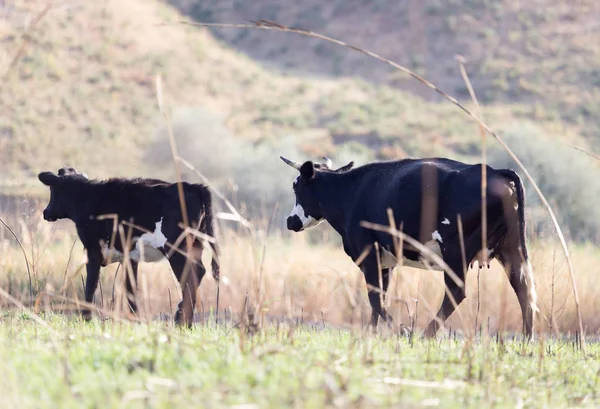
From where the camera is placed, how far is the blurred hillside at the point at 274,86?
4403 centimetres

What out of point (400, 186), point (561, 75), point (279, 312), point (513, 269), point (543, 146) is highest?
point (561, 75)

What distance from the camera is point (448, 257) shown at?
10.1 meters

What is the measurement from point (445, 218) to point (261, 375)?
5.19 m

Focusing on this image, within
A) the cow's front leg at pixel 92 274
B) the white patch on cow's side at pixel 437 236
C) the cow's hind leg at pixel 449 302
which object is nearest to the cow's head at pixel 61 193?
the cow's front leg at pixel 92 274

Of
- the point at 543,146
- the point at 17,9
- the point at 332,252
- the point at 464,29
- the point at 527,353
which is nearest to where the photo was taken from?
the point at 527,353

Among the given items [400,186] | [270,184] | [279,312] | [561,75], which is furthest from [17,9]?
[400,186]

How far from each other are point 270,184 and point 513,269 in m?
24.8

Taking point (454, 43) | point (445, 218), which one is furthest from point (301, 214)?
point (454, 43)

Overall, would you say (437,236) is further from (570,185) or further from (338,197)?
(570,185)

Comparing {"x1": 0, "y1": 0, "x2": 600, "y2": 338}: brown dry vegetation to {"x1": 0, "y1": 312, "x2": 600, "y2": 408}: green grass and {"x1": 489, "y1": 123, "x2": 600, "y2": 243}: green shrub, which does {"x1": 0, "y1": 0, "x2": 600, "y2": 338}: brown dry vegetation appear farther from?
{"x1": 0, "y1": 312, "x2": 600, "y2": 408}: green grass

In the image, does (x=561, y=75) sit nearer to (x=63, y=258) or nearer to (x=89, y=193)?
(x=63, y=258)

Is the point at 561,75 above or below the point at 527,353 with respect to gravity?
above

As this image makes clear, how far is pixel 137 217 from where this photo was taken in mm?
10805

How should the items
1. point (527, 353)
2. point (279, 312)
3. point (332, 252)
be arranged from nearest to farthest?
point (527, 353) < point (279, 312) < point (332, 252)
